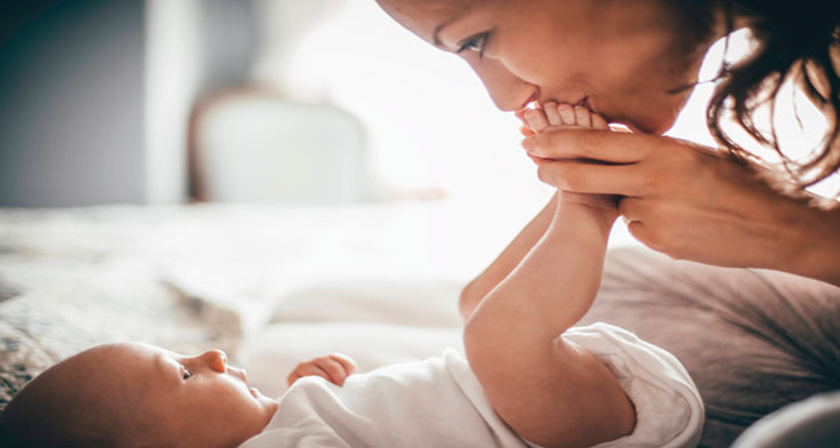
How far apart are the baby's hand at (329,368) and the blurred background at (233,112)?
1330 millimetres

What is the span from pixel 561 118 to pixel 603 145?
0.05 m

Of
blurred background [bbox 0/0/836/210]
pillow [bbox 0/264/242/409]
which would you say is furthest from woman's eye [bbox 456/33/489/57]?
blurred background [bbox 0/0/836/210]

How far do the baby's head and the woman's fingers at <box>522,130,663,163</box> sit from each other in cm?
45

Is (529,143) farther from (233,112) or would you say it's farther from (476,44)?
(233,112)

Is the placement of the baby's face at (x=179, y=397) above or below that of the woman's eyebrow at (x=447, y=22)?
below

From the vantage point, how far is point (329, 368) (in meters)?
0.77

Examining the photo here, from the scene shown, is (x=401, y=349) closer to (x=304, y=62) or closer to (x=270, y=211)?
(x=270, y=211)

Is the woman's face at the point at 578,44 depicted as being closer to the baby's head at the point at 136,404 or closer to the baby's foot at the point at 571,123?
the baby's foot at the point at 571,123

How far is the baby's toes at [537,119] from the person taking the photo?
59cm

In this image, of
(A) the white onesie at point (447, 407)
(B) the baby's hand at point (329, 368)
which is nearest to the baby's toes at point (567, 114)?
(A) the white onesie at point (447, 407)

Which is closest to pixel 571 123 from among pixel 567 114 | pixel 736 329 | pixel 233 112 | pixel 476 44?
pixel 567 114

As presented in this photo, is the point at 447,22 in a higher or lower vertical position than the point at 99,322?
higher

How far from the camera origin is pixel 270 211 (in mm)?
2090

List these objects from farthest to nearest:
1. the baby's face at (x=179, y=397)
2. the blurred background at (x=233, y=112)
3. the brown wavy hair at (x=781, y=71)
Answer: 1. the blurred background at (x=233, y=112)
2. the baby's face at (x=179, y=397)
3. the brown wavy hair at (x=781, y=71)
